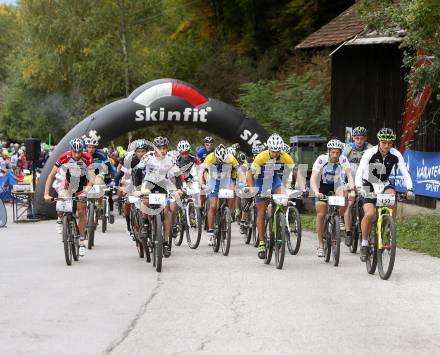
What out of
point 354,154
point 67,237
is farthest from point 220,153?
point 67,237

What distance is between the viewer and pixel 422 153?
2080 cm

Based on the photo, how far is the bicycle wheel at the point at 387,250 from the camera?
11.4 meters

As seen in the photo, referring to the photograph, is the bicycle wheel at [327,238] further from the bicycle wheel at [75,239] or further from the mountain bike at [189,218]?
the bicycle wheel at [75,239]

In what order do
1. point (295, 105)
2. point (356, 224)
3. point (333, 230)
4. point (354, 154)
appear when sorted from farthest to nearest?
1. point (295, 105)
2. point (354, 154)
3. point (356, 224)
4. point (333, 230)

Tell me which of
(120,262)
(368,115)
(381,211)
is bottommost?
(120,262)

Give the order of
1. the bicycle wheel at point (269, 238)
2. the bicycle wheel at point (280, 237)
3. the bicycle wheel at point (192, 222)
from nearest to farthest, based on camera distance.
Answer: the bicycle wheel at point (280, 237)
the bicycle wheel at point (269, 238)
the bicycle wheel at point (192, 222)

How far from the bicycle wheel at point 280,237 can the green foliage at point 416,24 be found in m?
4.70

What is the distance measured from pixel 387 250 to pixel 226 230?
3727 mm

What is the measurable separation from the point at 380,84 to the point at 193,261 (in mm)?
13945

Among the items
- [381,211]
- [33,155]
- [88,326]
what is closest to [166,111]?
[33,155]

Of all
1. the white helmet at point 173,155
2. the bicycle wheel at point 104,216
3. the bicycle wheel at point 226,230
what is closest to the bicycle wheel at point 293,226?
the bicycle wheel at point 226,230

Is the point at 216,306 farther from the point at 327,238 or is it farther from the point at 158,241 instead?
the point at 327,238

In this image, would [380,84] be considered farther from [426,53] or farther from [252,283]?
[252,283]

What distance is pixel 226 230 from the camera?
1482cm
